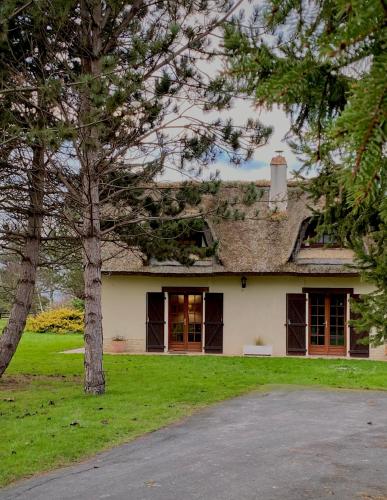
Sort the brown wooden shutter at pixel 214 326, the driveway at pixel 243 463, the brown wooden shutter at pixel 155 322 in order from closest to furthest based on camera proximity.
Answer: the driveway at pixel 243 463 → the brown wooden shutter at pixel 214 326 → the brown wooden shutter at pixel 155 322

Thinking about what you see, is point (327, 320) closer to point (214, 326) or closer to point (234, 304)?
point (234, 304)

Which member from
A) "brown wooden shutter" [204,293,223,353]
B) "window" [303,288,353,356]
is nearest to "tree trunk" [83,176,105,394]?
"brown wooden shutter" [204,293,223,353]

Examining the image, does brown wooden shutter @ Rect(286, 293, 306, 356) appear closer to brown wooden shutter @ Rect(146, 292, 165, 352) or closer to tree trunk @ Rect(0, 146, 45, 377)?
brown wooden shutter @ Rect(146, 292, 165, 352)

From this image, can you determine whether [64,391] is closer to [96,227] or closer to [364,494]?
[96,227]

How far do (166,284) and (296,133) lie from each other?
56.0 ft

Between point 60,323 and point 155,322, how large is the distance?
454 inches

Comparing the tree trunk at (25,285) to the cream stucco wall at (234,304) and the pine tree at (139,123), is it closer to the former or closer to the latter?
the pine tree at (139,123)

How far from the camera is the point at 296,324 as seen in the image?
18.7m

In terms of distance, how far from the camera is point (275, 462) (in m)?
6.49

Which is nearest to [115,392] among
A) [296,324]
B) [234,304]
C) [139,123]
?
[139,123]

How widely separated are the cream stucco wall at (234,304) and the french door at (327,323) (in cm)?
A: 46

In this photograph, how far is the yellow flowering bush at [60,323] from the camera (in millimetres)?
29344

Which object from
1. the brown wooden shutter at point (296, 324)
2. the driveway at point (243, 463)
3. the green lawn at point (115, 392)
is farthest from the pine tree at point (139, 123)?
the brown wooden shutter at point (296, 324)

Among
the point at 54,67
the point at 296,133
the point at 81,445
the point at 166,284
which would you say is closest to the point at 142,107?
the point at 54,67
